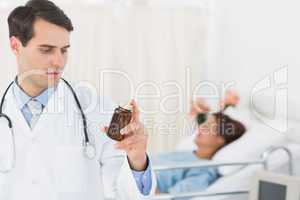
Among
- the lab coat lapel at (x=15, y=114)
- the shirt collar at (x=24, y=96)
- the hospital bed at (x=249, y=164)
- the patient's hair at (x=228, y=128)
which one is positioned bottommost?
the hospital bed at (x=249, y=164)

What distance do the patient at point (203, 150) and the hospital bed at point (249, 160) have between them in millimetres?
66

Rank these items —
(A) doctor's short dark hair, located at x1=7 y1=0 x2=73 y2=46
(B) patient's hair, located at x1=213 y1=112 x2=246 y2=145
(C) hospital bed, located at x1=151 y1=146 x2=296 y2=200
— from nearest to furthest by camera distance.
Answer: (A) doctor's short dark hair, located at x1=7 y1=0 x2=73 y2=46, (C) hospital bed, located at x1=151 y1=146 x2=296 y2=200, (B) patient's hair, located at x1=213 y1=112 x2=246 y2=145

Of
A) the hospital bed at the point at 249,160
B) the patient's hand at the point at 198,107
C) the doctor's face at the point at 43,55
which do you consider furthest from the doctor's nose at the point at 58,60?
the patient's hand at the point at 198,107

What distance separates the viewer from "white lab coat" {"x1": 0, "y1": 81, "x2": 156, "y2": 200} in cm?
103

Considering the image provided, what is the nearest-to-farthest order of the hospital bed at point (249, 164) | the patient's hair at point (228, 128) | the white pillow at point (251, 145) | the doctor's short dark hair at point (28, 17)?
the doctor's short dark hair at point (28, 17), the hospital bed at point (249, 164), the white pillow at point (251, 145), the patient's hair at point (228, 128)

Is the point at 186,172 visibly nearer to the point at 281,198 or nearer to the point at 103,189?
the point at 281,198

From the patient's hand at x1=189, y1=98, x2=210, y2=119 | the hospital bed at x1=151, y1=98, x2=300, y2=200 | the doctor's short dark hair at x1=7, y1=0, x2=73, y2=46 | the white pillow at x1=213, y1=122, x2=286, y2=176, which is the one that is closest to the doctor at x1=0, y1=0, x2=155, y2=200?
the doctor's short dark hair at x1=7, y1=0, x2=73, y2=46

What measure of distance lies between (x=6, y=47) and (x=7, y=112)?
0.46 feet

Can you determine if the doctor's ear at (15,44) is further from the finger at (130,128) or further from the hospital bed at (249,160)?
the hospital bed at (249,160)

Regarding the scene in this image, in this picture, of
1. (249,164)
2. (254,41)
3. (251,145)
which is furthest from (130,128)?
(254,41)

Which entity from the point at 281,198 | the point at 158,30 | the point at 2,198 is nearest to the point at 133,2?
the point at 158,30

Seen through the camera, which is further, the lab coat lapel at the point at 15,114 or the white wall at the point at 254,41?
the white wall at the point at 254,41

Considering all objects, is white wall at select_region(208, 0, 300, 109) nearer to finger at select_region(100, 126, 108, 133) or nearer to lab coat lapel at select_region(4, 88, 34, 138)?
finger at select_region(100, 126, 108, 133)

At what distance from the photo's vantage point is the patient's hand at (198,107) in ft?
7.66
